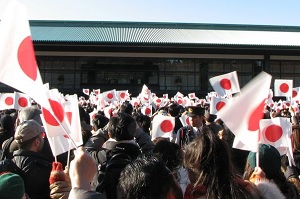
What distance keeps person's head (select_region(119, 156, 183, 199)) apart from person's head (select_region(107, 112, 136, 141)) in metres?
1.16

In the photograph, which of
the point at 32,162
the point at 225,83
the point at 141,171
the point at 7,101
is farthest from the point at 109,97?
the point at 141,171

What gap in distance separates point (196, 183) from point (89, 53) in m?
18.3

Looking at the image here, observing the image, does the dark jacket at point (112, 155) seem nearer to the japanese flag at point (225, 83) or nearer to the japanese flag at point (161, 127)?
the japanese flag at point (161, 127)

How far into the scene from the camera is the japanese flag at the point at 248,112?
234 centimetres

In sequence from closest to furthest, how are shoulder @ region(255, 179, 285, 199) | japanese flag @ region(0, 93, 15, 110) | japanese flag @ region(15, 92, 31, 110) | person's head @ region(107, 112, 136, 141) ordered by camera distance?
1. shoulder @ region(255, 179, 285, 199)
2. person's head @ region(107, 112, 136, 141)
3. japanese flag @ region(15, 92, 31, 110)
4. japanese flag @ region(0, 93, 15, 110)

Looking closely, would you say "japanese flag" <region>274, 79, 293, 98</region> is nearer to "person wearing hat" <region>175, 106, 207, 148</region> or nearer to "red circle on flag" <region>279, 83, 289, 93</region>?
"red circle on flag" <region>279, 83, 289, 93</region>

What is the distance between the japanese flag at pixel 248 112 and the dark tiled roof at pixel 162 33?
52.8ft

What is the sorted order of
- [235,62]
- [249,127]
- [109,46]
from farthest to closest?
[235,62]
[109,46]
[249,127]

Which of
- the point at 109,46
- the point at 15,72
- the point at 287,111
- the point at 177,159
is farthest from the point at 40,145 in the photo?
the point at 109,46

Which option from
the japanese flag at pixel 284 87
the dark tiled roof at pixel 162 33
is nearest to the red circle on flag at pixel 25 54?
the japanese flag at pixel 284 87

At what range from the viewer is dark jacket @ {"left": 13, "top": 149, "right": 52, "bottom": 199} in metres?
2.52

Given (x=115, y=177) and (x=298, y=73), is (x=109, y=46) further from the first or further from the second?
(x=115, y=177)

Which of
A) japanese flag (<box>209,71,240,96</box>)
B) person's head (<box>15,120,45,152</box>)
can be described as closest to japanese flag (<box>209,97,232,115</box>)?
japanese flag (<box>209,71,240,96</box>)

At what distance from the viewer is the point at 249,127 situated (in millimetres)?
2379
